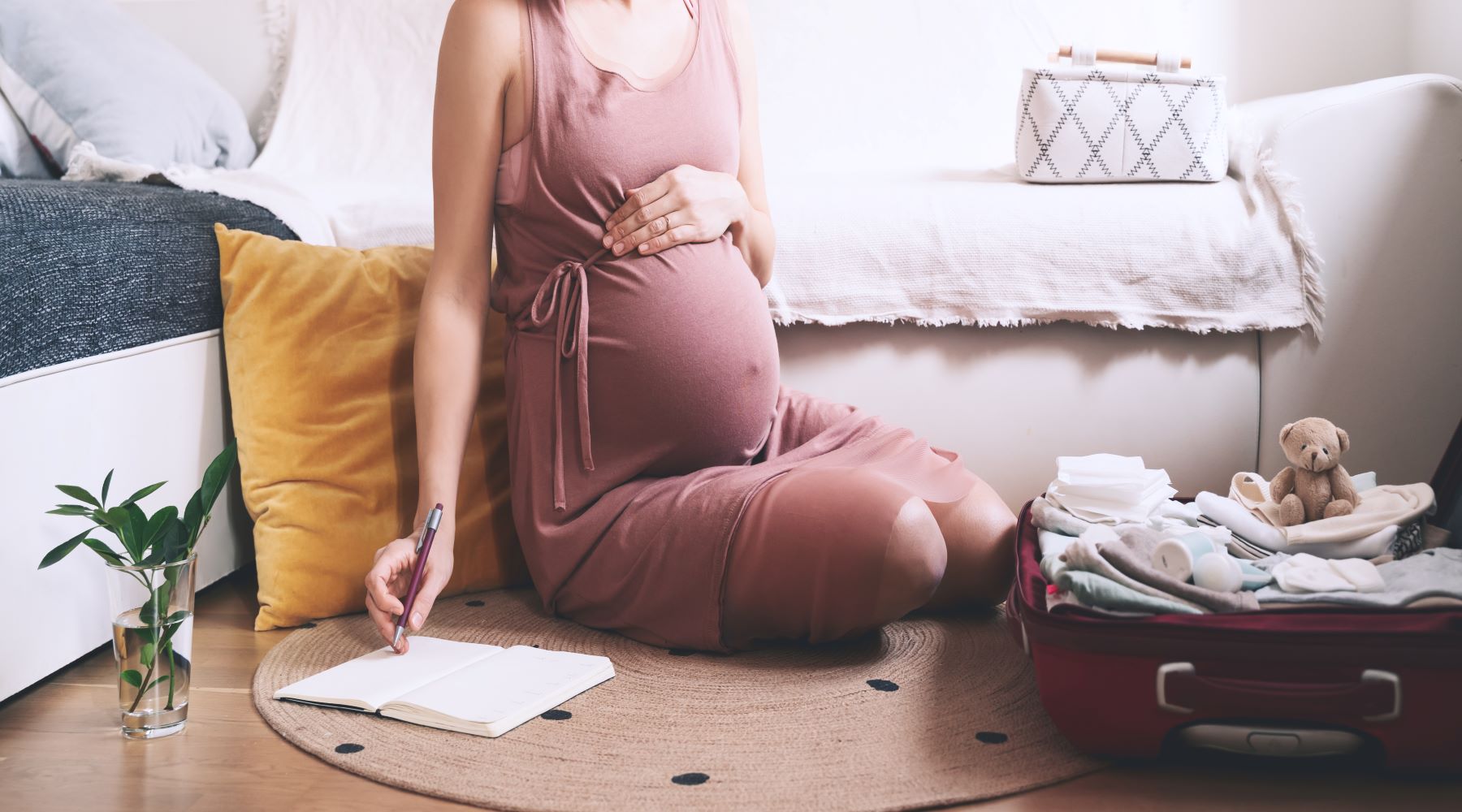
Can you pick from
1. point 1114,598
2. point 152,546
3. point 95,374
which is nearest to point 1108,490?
point 1114,598

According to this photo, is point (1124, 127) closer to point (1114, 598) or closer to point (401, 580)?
point (1114, 598)

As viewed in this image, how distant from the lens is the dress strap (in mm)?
1308

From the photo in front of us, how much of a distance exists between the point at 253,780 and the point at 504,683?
251mm

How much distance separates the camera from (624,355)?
1.30 metres

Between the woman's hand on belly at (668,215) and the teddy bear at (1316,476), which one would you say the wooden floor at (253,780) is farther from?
the woman's hand on belly at (668,215)

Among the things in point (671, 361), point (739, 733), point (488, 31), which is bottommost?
point (739, 733)

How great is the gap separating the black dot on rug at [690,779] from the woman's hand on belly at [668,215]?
0.59 meters

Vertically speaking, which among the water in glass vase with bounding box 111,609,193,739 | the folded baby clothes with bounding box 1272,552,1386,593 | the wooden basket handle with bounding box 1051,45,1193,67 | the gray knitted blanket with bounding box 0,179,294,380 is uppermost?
the wooden basket handle with bounding box 1051,45,1193,67

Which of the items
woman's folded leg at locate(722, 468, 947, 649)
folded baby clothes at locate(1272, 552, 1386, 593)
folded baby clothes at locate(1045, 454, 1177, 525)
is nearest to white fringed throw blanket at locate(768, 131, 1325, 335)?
folded baby clothes at locate(1045, 454, 1177, 525)

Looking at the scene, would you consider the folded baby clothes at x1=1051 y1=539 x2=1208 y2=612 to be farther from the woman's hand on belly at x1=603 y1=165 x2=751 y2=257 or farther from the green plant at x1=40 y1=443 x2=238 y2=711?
the green plant at x1=40 y1=443 x2=238 y2=711

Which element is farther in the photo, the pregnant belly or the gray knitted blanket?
the pregnant belly

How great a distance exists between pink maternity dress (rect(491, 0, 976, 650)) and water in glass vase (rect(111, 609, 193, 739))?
1.31 feet

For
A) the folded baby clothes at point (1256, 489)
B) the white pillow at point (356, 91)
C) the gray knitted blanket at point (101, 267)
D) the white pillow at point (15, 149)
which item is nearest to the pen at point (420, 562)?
the gray knitted blanket at point (101, 267)

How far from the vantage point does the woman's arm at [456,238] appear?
1.30 metres
